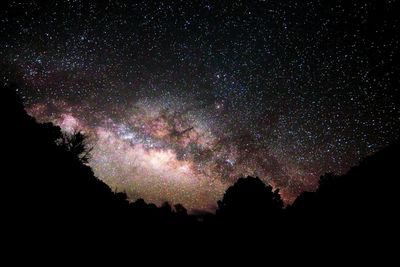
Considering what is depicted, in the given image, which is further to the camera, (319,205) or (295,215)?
(295,215)

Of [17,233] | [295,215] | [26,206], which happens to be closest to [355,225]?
[295,215]

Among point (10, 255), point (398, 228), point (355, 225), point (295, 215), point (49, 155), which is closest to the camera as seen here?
point (398, 228)

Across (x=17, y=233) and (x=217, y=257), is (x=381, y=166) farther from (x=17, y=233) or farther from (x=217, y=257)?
(x=217, y=257)

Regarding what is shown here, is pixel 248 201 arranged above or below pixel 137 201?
above

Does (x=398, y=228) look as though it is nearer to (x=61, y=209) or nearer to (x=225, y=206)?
(x=61, y=209)

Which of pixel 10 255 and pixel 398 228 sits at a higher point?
pixel 398 228

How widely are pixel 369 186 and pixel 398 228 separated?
1.28 m

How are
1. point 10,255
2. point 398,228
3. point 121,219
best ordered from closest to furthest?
point 398,228
point 10,255
point 121,219

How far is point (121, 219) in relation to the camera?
742 inches

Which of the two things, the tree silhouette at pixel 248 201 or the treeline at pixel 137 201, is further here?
the tree silhouette at pixel 248 201

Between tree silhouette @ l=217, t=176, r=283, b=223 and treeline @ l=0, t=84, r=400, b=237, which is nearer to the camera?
treeline @ l=0, t=84, r=400, b=237

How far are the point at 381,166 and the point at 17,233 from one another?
1307cm

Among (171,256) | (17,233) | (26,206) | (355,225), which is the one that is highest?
(355,225)

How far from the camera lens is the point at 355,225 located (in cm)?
554
